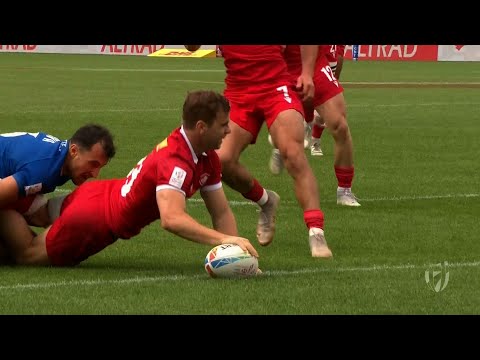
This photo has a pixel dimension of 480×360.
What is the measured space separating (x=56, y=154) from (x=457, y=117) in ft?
54.3

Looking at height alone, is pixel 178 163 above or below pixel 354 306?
above

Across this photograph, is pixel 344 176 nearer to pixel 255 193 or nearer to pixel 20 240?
pixel 255 193

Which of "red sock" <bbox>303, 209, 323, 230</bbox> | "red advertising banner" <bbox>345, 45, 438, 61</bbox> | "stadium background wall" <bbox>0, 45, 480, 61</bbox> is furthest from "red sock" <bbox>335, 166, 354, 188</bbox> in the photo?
"red advertising banner" <bbox>345, 45, 438, 61</bbox>

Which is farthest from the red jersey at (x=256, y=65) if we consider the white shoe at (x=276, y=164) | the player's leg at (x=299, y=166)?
the white shoe at (x=276, y=164)

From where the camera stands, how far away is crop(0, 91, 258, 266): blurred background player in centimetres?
859

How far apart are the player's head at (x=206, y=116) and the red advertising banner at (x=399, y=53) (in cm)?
4699

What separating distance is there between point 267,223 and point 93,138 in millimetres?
1953

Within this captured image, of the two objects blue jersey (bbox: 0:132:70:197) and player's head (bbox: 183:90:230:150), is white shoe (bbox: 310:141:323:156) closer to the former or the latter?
blue jersey (bbox: 0:132:70:197)

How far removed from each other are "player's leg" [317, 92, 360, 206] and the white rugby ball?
4243 mm

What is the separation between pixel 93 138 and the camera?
9156 millimetres

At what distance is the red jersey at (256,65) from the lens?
1075 centimetres
